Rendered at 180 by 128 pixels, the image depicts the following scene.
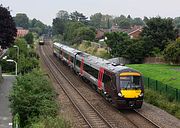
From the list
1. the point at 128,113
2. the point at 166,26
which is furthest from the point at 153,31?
the point at 128,113

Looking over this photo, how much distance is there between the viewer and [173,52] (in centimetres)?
5384

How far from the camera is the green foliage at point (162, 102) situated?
83.3 feet

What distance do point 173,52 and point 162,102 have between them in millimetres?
27714

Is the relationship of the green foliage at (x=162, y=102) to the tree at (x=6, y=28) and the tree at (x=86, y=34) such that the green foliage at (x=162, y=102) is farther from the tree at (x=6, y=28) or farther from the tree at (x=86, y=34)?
the tree at (x=86, y=34)

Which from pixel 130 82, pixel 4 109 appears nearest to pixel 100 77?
pixel 130 82

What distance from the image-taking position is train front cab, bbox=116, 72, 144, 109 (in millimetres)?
24609

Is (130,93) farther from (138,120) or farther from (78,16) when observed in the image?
(78,16)

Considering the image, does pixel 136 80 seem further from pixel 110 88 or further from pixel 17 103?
pixel 17 103

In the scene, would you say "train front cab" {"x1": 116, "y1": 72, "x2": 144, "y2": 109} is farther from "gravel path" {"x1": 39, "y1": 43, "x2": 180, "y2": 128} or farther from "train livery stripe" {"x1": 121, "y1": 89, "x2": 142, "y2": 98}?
"gravel path" {"x1": 39, "y1": 43, "x2": 180, "y2": 128}

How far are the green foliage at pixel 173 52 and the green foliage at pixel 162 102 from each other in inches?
959

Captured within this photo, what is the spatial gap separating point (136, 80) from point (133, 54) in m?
38.2

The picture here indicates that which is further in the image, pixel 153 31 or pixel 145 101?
pixel 153 31

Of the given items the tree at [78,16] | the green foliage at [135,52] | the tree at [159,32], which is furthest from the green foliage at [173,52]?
the tree at [78,16]

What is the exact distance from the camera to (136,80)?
25.4 meters
